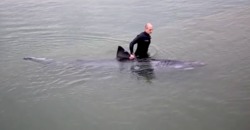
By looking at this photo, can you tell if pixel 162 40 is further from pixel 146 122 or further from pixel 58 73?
pixel 146 122

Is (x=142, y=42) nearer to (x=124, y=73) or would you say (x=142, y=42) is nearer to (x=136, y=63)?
(x=136, y=63)

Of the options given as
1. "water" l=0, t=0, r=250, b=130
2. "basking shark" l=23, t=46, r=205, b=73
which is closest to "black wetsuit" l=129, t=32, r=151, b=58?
"basking shark" l=23, t=46, r=205, b=73

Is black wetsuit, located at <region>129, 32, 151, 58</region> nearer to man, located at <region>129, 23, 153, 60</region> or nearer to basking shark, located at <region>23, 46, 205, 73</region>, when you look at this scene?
man, located at <region>129, 23, 153, 60</region>

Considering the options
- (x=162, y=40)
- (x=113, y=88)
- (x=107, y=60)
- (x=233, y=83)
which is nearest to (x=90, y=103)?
(x=113, y=88)

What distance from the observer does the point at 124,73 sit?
34.7ft

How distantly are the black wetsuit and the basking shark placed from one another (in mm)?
382

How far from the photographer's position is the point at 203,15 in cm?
1552

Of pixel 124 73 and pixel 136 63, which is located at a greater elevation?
pixel 136 63

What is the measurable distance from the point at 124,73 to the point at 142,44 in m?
1.27

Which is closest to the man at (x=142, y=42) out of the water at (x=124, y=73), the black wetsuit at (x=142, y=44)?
the black wetsuit at (x=142, y=44)

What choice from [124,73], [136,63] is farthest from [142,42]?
[124,73]

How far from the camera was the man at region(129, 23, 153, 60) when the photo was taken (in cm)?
1112

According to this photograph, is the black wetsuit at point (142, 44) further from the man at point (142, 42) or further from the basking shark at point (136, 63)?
the basking shark at point (136, 63)

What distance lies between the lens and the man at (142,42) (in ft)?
36.5
